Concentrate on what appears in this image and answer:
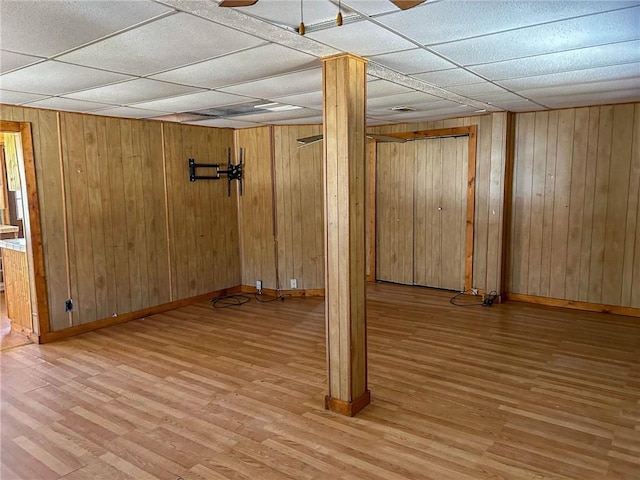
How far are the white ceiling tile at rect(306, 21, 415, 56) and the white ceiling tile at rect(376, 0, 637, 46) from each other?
105mm

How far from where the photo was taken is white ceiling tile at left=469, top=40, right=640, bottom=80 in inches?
112

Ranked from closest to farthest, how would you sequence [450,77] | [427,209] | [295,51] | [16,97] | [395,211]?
[295,51]
[450,77]
[16,97]
[427,209]
[395,211]

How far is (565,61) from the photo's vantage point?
3.11 metres

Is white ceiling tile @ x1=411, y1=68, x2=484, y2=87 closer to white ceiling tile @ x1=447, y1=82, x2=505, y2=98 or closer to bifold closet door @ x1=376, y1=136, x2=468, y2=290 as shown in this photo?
white ceiling tile @ x1=447, y1=82, x2=505, y2=98

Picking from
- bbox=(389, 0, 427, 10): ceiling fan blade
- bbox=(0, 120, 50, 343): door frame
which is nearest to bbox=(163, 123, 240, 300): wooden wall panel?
bbox=(0, 120, 50, 343): door frame

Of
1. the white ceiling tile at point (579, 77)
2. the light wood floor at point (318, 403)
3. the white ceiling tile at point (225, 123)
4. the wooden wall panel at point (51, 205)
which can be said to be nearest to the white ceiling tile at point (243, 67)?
the white ceiling tile at point (579, 77)

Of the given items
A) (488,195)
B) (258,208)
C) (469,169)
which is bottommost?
(258,208)

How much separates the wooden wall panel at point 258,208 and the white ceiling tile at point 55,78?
287 centimetres

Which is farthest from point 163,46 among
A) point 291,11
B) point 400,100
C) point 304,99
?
point 400,100

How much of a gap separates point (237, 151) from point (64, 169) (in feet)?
7.73

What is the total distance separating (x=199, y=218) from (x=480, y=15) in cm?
468

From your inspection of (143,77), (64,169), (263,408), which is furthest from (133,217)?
(263,408)

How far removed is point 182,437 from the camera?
2.94m

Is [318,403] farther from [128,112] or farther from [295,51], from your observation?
[128,112]
